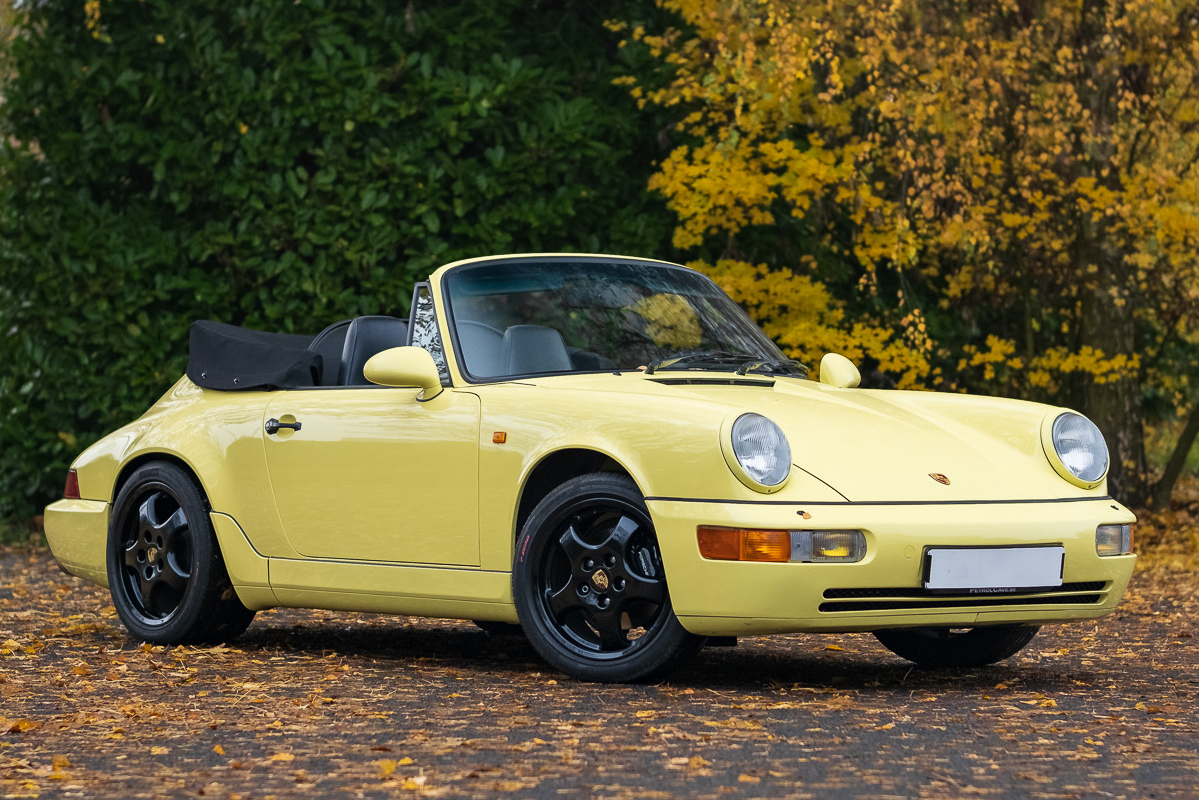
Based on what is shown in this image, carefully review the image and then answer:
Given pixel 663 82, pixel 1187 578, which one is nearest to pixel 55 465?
pixel 663 82

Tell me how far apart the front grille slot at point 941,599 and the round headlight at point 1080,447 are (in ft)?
1.43

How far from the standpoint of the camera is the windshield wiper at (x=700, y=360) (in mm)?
6539

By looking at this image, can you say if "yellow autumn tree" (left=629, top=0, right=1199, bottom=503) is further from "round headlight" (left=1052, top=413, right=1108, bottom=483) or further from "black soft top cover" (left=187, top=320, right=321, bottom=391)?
"round headlight" (left=1052, top=413, right=1108, bottom=483)

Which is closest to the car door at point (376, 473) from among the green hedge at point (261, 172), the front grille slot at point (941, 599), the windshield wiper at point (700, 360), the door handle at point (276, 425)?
the door handle at point (276, 425)

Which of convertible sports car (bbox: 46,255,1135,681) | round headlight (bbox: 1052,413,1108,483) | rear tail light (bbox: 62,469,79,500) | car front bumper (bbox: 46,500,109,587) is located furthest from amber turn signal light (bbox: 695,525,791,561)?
rear tail light (bbox: 62,469,79,500)

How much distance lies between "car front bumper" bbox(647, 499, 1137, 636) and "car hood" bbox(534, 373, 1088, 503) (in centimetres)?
10

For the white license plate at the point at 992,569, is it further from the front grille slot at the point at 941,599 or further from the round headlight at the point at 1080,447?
the round headlight at the point at 1080,447

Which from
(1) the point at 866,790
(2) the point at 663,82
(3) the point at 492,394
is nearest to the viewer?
(1) the point at 866,790

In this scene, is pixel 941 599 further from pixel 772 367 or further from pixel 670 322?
pixel 670 322

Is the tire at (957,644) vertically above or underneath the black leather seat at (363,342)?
underneath

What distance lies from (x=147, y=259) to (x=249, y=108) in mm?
1438

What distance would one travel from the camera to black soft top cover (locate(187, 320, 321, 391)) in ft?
24.0

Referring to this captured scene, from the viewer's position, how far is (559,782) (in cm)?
423

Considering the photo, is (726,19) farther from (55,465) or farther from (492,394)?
(492,394)
